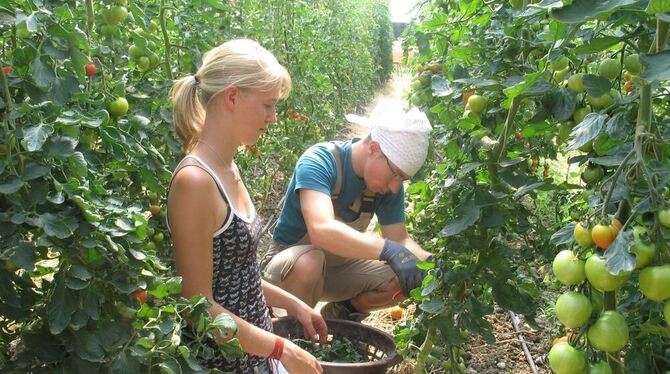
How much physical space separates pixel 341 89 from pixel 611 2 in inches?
283

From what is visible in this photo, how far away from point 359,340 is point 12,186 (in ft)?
7.04

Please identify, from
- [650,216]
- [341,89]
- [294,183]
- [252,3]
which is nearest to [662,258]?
[650,216]

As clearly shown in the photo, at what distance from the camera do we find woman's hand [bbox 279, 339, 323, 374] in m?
2.03

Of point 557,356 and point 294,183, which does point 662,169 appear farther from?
point 294,183

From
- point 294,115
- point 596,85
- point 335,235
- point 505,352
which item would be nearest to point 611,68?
point 596,85

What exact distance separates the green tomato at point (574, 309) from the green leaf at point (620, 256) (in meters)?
0.12

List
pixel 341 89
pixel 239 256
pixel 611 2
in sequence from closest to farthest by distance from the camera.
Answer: pixel 611 2 → pixel 239 256 → pixel 341 89

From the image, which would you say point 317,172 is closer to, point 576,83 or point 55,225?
point 576,83

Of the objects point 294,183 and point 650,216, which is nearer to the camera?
point 650,216

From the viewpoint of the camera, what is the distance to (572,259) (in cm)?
111

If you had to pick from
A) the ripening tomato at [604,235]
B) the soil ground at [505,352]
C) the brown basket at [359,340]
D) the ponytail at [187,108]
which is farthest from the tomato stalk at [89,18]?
the soil ground at [505,352]

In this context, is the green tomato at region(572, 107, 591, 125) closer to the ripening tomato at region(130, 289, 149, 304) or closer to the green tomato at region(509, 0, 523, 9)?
the green tomato at region(509, 0, 523, 9)

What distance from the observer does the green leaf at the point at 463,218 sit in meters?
1.76

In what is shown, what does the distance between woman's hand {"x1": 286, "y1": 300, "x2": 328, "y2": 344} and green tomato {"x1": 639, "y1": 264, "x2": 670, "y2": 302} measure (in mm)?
1749
